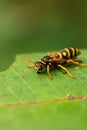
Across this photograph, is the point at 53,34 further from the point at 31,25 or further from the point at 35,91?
the point at 35,91

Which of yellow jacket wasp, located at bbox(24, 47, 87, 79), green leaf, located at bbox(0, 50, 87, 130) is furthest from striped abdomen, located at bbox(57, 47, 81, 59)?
green leaf, located at bbox(0, 50, 87, 130)

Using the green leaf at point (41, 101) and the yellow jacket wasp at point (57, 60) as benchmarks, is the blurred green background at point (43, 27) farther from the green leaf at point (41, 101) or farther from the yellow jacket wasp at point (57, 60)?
the green leaf at point (41, 101)

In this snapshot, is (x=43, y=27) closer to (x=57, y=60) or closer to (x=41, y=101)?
(x=57, y=60)

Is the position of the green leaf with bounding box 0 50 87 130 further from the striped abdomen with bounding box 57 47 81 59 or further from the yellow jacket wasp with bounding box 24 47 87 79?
the striped abdomen with bounding box 57 47 81 59

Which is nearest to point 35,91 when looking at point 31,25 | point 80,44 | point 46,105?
point 46,105

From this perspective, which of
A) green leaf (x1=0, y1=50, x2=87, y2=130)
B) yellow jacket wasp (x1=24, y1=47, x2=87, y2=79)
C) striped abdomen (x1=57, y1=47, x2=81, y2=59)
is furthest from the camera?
striped abdomen (x1=57, y1=47, x2=81, y2=59)

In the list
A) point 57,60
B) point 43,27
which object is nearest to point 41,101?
point 57,60

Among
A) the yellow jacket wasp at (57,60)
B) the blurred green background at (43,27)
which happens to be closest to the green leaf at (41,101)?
the yellow jacket wasp at (57,60)
